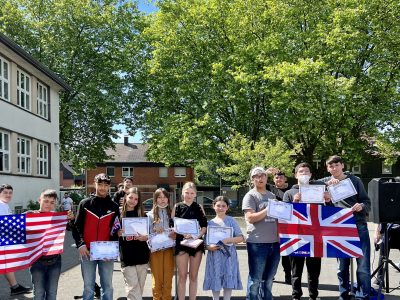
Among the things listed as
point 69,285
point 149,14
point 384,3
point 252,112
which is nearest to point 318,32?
point 384,3

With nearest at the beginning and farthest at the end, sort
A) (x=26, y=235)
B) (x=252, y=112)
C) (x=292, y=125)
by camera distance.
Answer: (x=26, y=235)
(x=292, y=125)
(x=252, y=112)

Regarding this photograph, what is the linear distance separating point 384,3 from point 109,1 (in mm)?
20235

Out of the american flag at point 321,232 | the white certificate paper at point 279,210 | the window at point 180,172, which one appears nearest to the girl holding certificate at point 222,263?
the white certificate paper at point 279,210

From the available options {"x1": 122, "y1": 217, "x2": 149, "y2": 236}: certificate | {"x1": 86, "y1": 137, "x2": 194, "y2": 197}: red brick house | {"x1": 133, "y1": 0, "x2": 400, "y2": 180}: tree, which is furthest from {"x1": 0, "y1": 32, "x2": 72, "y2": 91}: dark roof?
{"x1": 86, "y1": 137, "x2": 194, "y2": 197}: red brick house

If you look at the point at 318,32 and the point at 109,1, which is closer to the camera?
the point at 318,32

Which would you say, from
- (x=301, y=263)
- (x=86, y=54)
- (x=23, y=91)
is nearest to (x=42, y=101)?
(x=23, y=91)

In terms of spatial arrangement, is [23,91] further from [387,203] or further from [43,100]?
[387,203]

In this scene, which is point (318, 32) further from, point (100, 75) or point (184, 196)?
point (184, 196)

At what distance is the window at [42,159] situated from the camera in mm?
25672

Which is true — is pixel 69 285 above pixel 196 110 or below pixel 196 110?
below

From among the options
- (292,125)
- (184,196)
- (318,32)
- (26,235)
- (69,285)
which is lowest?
(69,285)

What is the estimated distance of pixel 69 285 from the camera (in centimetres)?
937

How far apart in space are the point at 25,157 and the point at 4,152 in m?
2.45

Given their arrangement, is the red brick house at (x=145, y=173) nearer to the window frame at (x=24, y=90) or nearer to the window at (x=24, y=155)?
the window at (x=24, y=155)
